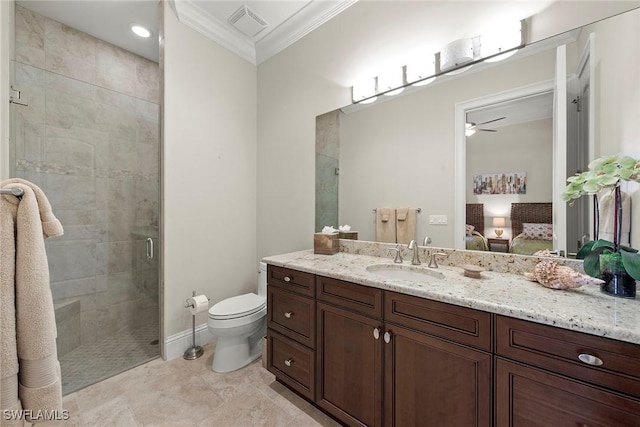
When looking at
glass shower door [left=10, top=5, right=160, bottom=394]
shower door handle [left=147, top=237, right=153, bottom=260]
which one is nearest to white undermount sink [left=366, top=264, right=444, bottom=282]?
glass shower door [left=10, top=5, right=160, bottom=394]

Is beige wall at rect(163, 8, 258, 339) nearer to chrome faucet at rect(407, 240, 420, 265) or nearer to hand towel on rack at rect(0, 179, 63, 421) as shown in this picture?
hand towel on rack at rect(0, 179, 63, 421)

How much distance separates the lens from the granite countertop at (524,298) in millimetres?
725

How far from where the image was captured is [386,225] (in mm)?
1761

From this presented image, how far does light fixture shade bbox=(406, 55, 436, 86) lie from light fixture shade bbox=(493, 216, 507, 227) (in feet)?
3.06

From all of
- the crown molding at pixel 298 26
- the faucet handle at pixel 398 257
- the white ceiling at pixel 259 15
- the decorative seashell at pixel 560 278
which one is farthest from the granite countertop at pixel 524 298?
the crown molding at pixel 298 26

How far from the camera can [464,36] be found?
4.81 feet

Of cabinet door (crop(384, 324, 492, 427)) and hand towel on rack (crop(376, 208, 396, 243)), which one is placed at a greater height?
hand towel on rack (crop(376, 208, 396, 243))

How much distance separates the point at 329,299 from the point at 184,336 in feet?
4.88

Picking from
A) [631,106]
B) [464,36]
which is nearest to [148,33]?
[464,36]

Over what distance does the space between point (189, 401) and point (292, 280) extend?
98cm

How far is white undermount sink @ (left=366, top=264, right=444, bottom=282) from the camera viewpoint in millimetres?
1397

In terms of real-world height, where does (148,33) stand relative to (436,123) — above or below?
above

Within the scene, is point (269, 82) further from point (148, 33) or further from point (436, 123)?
point (436, 123)

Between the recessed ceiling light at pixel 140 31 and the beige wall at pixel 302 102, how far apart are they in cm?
104
